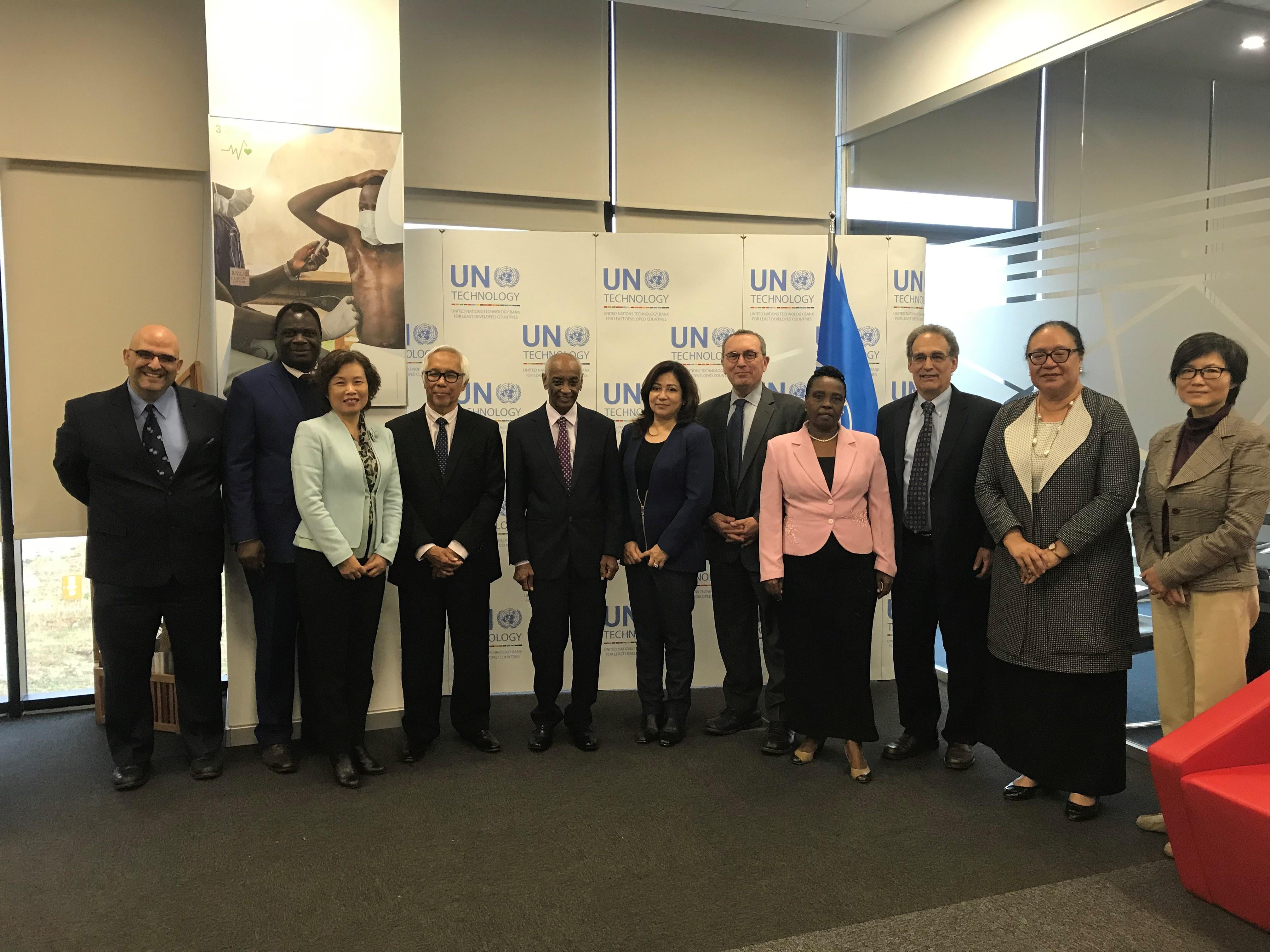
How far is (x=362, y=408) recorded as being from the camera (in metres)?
3.46

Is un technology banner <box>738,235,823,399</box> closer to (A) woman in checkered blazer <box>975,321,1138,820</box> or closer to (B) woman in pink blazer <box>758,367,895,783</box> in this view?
(B) woman in pink blazer <box>758,367,895,783</box>

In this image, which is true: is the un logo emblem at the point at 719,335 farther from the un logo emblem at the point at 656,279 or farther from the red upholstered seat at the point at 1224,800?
the red upholstered seat at the point at 1224,800

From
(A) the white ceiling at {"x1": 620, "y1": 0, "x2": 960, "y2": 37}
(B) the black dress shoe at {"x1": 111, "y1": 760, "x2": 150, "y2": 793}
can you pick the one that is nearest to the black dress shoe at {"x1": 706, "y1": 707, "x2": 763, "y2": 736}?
(B) the black dress shoe at {"x1": 111, "y1": 760, "x2": 150, "y2": 793}

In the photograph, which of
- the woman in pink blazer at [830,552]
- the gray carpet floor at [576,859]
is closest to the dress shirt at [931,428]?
the woman in pink blazer at [830,552]

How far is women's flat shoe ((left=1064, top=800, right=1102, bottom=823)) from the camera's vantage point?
3111 millimetres

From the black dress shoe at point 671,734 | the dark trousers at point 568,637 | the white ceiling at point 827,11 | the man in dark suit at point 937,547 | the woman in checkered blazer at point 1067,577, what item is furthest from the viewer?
the white ceiling at point 827,11

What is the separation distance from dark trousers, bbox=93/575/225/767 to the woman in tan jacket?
11.6 feet

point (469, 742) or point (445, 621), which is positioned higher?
point (445, 621)

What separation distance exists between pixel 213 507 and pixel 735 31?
415 cm

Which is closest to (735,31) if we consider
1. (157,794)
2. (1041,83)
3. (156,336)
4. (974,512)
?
(1041,83)

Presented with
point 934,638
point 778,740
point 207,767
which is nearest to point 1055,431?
point 934,638

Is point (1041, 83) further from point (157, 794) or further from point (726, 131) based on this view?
point (157, 794)

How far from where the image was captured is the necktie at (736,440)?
3.91m

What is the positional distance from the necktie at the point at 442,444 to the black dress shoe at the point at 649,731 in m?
1.43
